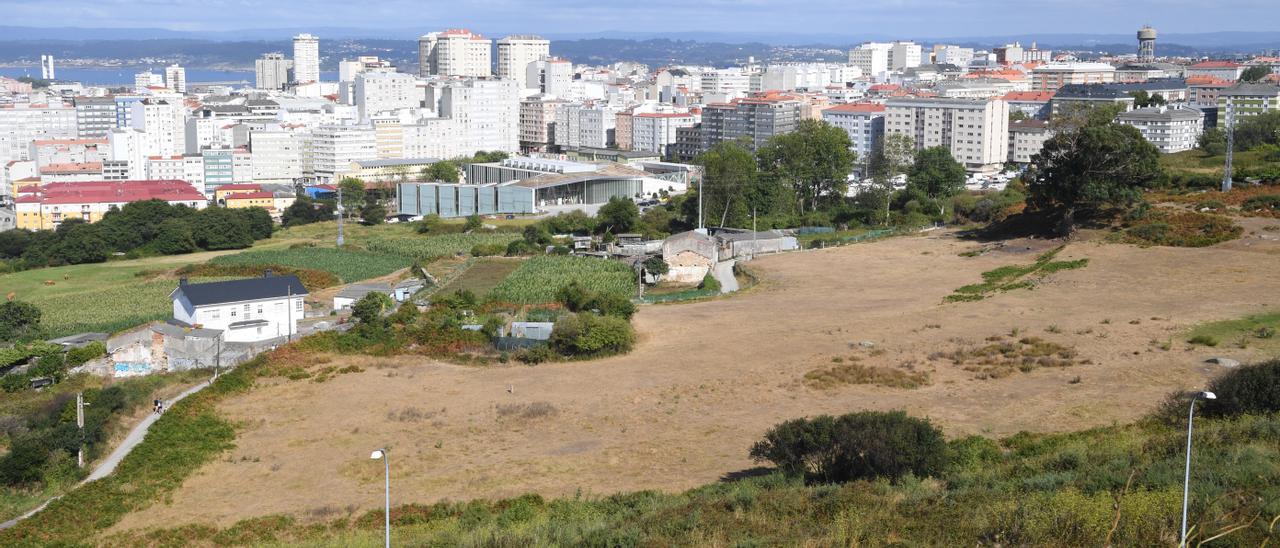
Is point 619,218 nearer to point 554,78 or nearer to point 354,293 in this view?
point 354,293

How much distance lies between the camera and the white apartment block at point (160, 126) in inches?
3184

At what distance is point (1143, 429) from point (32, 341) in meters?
22.5

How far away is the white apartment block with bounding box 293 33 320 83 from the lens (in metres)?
145

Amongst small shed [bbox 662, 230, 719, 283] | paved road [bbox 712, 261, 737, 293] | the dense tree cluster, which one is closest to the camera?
paved road [bbox 712, 261, 737, 293]

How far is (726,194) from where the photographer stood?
150 feet

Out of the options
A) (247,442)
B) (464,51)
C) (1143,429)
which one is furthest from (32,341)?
(464,51)

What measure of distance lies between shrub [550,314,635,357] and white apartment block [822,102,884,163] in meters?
53.9

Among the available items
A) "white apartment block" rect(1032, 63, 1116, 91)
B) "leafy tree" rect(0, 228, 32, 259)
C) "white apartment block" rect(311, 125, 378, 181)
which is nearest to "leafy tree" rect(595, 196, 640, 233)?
"leafy tree" rect(0, 228, 32, 259)

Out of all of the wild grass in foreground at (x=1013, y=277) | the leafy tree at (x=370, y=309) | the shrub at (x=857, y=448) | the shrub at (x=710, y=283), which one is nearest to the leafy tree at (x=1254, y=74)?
the wild grass in foreground at (x=1013, y=277)

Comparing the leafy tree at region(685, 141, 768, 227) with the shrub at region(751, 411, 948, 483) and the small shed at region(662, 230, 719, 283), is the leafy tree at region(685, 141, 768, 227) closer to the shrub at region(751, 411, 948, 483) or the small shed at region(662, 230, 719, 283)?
the small shed at region(662, 230, 719, 283)

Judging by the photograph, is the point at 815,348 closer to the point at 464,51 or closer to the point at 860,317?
the point at 860,317

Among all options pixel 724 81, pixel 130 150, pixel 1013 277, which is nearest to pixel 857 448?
pixel 1013 277

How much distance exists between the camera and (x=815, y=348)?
22688mm

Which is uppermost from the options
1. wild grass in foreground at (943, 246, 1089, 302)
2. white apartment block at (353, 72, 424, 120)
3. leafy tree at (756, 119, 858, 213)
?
white apartment block at (353, 72, 424, 120)
